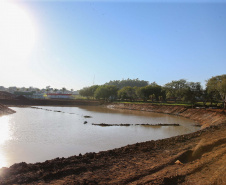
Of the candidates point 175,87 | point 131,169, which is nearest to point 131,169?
point 131,169

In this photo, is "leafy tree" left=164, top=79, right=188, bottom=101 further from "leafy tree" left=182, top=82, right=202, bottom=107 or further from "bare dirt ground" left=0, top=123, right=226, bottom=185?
"bare dirt ground" left=0, top=123, right=226, bottom=185

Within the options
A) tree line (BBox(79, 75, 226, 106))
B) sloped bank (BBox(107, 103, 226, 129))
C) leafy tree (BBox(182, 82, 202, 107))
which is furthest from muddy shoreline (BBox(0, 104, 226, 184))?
leafy tree (BBox(182, 82, 202, 107))

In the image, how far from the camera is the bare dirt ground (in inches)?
344

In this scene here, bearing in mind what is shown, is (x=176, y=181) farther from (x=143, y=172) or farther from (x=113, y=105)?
(x=113, y=105)

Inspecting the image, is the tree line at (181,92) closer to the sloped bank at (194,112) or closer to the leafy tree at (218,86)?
the leafy tree at (218,86)

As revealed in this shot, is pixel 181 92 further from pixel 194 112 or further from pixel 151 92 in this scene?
pixel 151 92

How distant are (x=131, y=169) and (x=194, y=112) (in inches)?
1728

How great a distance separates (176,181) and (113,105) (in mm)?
78703

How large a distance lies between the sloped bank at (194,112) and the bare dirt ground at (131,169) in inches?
906

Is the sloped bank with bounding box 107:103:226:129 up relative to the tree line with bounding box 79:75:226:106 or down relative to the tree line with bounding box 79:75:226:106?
down

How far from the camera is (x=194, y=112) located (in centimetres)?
4928

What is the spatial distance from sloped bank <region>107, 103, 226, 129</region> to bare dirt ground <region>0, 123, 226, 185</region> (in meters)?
23.0

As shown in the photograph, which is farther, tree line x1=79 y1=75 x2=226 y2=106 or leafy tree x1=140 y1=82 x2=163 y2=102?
leafy tree x1=140 y1=82 x2=163 y2=102

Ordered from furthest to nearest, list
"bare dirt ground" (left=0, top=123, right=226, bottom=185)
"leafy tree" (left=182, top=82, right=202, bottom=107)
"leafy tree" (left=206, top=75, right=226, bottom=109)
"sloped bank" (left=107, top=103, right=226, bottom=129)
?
"leafy tree" (left=182, top=82, right=202, bottom=107) < "leafy tree" (left=206, top=75, right=226, bottom=109) < "sloped bank" (left=107, top=103, right=226, bottom=129) < "bare dirt ground" (left=0, top=123, right=226, bottom=185)
